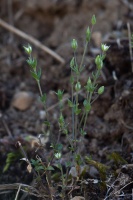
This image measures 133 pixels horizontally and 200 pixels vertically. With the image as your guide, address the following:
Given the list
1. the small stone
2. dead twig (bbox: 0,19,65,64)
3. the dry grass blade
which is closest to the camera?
the dry grass blade

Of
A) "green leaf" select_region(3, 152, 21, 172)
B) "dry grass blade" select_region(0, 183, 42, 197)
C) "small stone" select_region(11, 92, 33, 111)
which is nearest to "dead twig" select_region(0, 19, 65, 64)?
"small stone" select_region(11, 92, 33, 111)

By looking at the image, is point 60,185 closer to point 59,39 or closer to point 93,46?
point 93,46

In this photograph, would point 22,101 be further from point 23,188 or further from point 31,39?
point 23,188

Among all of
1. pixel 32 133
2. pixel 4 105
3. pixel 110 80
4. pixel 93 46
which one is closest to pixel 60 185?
pixel 32 133

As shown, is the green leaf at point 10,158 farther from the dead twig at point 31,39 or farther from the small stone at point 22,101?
the dead twig at point 31,39

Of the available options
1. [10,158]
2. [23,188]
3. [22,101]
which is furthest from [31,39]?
[23,188]

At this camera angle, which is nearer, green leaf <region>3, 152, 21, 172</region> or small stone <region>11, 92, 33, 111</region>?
green leaf <region>3, 152, 21, 172</region>

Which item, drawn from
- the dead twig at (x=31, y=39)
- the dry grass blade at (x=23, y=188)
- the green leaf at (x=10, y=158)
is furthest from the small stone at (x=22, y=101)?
the dry grass blade at (x=23, y=188)

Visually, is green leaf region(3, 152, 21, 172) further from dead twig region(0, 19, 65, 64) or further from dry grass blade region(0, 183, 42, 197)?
dead twig region(0, 19, 65, 64)
